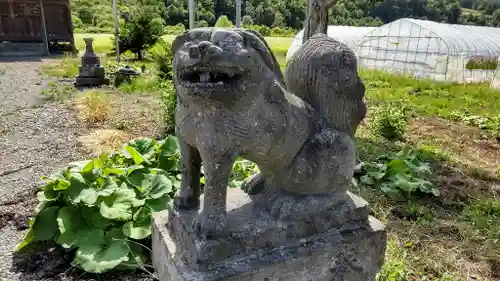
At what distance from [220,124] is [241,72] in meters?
0.22

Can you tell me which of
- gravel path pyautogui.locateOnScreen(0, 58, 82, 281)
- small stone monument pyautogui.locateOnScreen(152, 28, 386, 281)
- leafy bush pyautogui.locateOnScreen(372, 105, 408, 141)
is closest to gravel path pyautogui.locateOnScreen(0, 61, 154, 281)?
gravel path pyautogui.locateOnScreen(0, 58, 82, 281)

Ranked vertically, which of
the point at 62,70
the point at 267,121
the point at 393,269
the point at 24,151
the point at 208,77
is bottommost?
the point at 62,70

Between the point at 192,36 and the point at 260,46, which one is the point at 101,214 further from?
the point at 260,46

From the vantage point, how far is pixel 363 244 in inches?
77.2

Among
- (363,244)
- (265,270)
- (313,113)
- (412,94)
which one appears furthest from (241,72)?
(412,94)

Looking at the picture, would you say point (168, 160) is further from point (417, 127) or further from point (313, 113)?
point (417, 127)

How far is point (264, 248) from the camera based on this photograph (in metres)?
1.74

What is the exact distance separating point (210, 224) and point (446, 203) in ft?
9.66

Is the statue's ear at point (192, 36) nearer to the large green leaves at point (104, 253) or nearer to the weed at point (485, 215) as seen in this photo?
the large green leaves at point (104, 253)

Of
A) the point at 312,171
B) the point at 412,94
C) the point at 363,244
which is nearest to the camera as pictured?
the point at 312,171

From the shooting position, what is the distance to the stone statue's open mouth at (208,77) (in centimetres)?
138

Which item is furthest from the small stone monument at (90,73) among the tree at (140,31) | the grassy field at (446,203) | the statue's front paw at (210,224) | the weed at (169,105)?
the statue's front paw at (210,224)

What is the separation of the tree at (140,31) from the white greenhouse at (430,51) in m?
8.50

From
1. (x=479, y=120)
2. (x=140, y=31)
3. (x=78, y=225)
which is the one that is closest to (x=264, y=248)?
(x=78, y=225)
